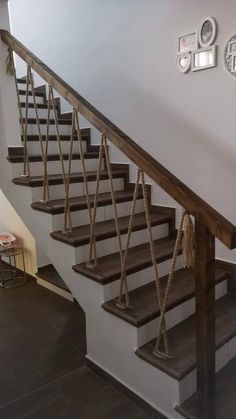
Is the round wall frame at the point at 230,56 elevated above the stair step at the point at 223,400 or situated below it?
above

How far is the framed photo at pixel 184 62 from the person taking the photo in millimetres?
2477

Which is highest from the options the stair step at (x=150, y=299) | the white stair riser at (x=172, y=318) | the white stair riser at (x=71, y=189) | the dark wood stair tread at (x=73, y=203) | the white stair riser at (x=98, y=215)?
the white stair riser at (x=71, y=189)

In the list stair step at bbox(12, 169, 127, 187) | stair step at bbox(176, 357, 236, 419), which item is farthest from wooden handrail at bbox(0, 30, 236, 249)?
stair step at bbox(176, 357, 236, 419)

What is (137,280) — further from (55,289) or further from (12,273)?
(12,273)

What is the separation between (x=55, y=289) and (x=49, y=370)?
4.25 feet

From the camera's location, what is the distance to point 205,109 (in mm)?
2438

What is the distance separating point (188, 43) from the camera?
2459 millimetres

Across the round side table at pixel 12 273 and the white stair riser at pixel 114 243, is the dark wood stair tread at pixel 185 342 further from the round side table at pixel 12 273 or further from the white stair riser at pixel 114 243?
→ the round side table at pixel 12 273

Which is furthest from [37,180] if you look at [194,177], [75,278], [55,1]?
[55,1]

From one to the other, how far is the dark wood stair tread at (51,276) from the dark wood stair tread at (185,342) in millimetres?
1550

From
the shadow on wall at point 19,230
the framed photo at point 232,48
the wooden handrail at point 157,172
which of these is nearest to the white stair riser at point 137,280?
the wooden handrail at point 157,172

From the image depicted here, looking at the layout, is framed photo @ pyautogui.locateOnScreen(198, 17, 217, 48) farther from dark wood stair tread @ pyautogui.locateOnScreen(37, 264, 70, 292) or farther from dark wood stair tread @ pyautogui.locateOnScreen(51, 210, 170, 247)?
dark wood stair tread @ pyautogui.locateOnScreen(37, 264, 70, 292)

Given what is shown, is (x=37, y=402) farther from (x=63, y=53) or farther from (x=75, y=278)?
(x=63, y=53)

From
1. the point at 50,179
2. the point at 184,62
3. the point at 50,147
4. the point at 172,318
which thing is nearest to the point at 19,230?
the point at 50,147
